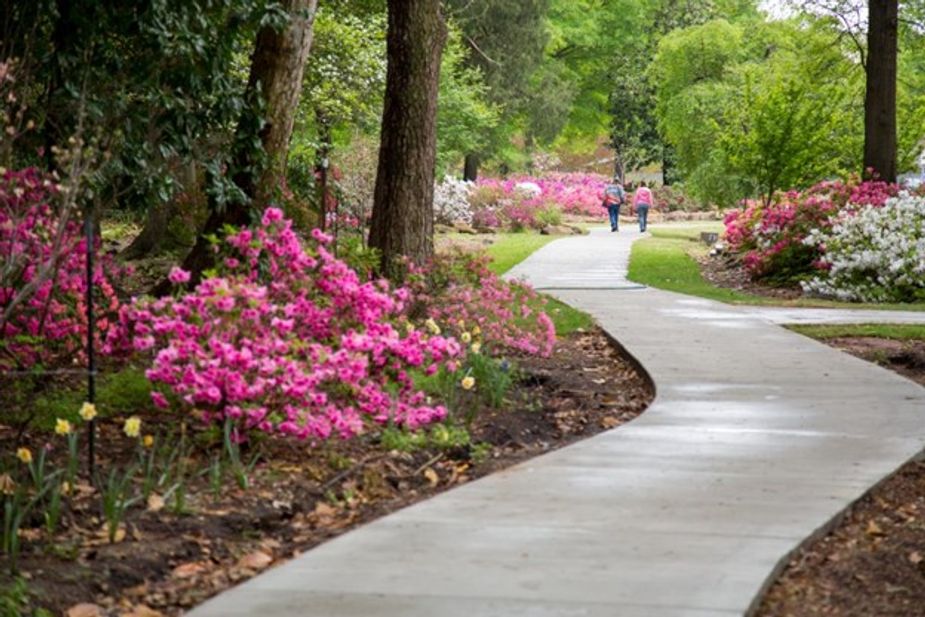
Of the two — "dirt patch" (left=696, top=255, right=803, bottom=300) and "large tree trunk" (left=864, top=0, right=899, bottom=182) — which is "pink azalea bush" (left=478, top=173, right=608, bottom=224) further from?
"large tree trunk" (left=864, top=0, right=899, bottom=182)

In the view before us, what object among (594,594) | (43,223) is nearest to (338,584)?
(594,594)

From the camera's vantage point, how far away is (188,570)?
580 centimetres

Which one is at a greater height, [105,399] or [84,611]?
[105,399]

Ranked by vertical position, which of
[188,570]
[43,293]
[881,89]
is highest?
[881,89]

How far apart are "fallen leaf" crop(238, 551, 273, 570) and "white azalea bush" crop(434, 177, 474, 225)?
1242 inches

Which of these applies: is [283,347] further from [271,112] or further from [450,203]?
[450,203]

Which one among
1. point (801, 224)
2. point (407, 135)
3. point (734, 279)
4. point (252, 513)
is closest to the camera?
point (252, 513)

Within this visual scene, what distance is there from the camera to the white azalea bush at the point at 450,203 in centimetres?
3775

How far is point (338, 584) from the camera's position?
16.8ft

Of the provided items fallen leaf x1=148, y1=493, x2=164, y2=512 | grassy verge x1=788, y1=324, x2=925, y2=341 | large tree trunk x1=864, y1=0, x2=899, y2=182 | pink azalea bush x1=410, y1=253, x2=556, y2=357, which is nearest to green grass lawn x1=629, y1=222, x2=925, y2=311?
grassy verge x1=788, y1=324, x2=925, y2=341

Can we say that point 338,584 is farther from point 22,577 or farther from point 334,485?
point 334,485

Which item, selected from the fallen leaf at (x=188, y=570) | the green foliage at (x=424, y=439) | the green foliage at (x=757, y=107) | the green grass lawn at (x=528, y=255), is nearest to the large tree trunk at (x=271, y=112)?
the green grass lawn at (x=528, y=255)

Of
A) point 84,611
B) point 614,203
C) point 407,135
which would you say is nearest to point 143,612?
point 84,611

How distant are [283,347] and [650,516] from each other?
2.04 metres
